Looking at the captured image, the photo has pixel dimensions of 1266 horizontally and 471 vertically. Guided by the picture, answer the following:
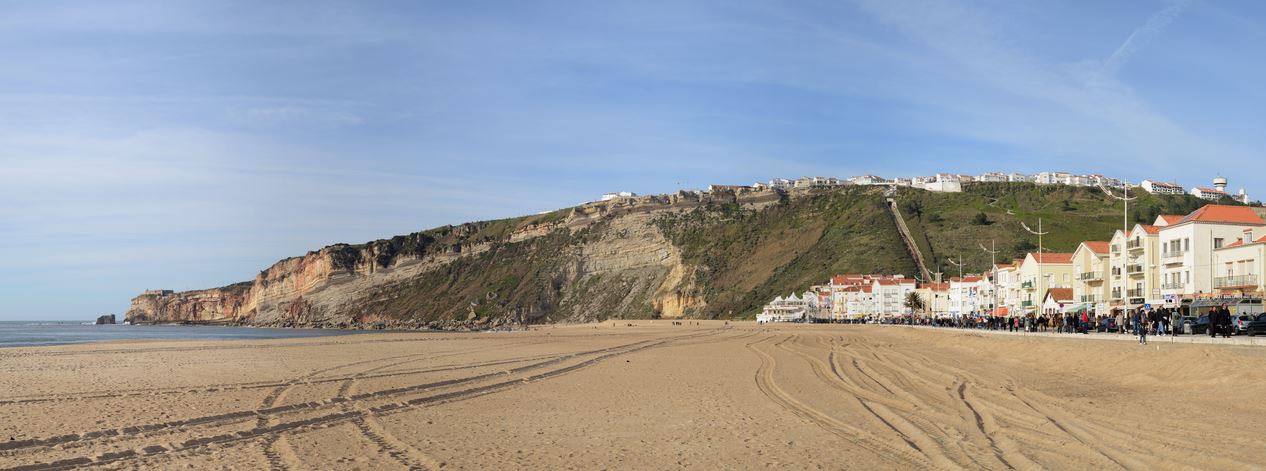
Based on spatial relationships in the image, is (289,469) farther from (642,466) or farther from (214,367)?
(214,367)

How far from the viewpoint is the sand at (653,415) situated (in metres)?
10.5

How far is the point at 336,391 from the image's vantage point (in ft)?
59.2

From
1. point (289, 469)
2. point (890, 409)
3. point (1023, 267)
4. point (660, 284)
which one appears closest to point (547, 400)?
point (890, 409)

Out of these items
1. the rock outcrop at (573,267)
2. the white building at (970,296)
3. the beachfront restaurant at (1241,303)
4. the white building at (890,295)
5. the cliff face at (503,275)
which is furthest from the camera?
the cliff face at (503,275)

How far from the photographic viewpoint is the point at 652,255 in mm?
136125

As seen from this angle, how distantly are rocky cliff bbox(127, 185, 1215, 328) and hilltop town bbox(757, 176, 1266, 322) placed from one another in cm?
878

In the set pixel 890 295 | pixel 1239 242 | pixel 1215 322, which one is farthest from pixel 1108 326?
pixel 890 295

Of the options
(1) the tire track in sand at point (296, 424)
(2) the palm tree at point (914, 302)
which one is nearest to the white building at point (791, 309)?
(2) the palm tree at point (914, 302)

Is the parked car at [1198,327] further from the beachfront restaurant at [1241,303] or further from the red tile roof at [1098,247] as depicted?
the red tile roof at [1098,247]

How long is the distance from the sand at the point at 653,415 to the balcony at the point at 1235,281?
2496 centimetres

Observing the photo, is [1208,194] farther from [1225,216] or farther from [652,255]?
[1225,216]

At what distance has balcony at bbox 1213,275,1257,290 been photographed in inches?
1747

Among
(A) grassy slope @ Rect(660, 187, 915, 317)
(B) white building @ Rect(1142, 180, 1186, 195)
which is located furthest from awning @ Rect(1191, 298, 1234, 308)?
(B) white building @ Rect(1142, 180, 1186, 195)

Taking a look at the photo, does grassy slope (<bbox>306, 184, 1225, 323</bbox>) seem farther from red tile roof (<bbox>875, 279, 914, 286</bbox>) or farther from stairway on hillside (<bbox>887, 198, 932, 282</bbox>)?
red tile roof (<bbox>875, 279, 914, 286</bbox>)
